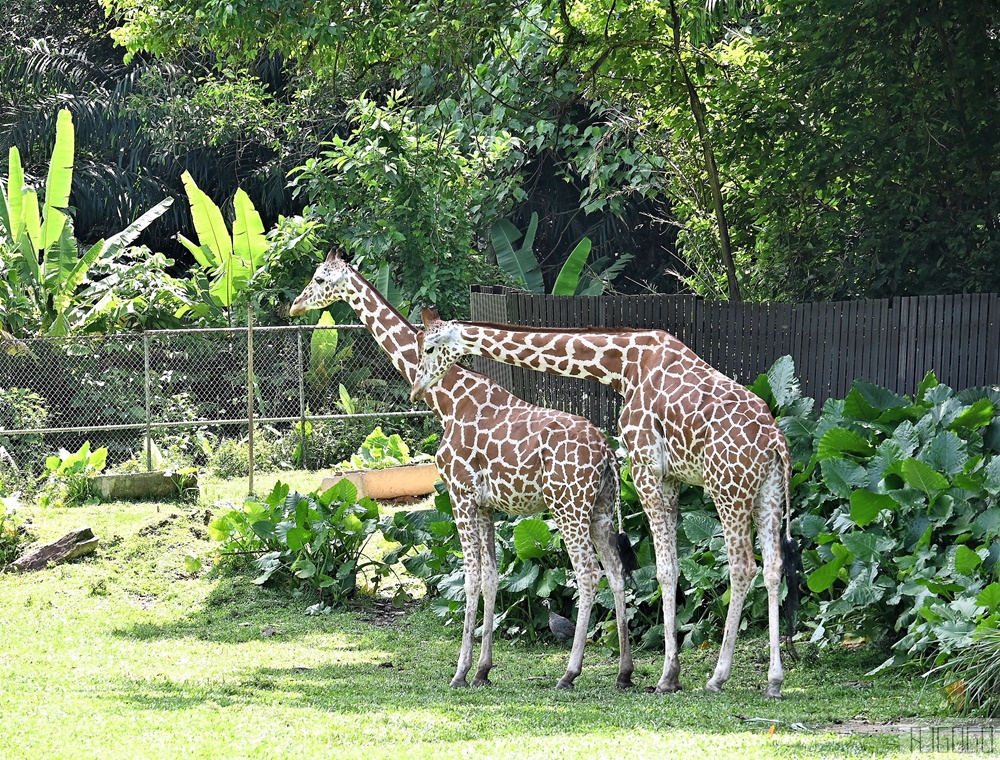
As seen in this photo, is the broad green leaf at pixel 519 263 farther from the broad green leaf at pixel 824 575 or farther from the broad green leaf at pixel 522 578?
the broad green leaf at pixel 824 575

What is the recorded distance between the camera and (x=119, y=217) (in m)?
21.8

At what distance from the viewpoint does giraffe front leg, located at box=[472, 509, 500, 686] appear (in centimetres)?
717

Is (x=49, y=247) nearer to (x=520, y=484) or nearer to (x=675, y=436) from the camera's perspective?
(x=520, y=484)

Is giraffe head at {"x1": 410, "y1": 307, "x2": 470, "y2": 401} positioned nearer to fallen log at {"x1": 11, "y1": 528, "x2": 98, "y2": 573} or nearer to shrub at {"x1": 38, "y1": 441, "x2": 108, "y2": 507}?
fallen log at {"x1": 11, "y1": 528, "x2": 98, "y2": 573}

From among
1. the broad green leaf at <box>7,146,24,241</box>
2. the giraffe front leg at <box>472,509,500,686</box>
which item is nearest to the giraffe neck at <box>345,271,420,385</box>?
the giraffe front leg at <box>472,509,500,686</box>

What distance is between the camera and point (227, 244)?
1773 centimetres

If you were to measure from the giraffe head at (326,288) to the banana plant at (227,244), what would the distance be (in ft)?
29.6

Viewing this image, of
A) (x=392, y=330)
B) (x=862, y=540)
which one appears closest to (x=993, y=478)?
(x=862, y=540)

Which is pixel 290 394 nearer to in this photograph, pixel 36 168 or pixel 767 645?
pixel 36 168

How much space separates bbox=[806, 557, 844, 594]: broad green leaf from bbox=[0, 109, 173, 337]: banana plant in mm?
11724

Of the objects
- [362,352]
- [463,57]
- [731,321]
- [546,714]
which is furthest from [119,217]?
[546,714]

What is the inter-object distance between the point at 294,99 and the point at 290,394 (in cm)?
813

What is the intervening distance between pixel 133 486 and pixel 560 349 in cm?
775

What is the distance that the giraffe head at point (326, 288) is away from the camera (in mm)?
8336
